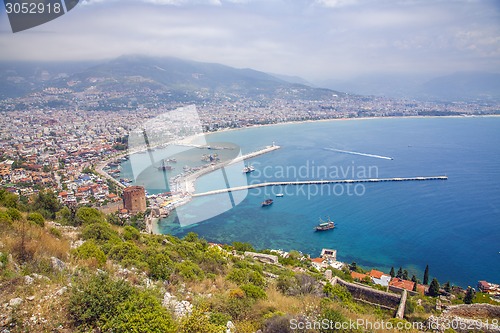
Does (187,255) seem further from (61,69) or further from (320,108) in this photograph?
(61,69)

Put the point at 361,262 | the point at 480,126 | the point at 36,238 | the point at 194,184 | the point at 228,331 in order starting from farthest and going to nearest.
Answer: the point at 480,126, the point at 194,184, the point at 361,262, the point at 36,238, the point at 228,331

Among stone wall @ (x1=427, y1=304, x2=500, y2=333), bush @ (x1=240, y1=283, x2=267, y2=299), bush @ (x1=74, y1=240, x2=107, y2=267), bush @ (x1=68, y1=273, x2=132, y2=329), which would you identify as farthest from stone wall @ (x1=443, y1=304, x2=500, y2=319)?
bush @ (x1=74, y1=240, x2=107, y2=267)

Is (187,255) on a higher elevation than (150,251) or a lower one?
lower

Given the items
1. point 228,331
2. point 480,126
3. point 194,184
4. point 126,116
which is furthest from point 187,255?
point 480,126

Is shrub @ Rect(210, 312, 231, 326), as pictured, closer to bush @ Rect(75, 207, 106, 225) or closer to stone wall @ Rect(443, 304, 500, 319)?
stone wall @ Rect(443, 304, 500, 319)

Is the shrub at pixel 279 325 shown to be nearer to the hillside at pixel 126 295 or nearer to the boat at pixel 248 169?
the hillside at pixel 126 295

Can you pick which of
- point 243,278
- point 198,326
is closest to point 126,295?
point 198,326
